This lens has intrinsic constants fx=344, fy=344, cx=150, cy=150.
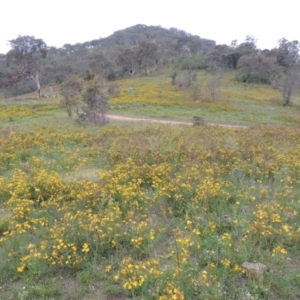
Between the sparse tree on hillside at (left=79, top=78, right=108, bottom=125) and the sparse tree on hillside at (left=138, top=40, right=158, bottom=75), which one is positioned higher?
the sparse tree on hillside at (left=138, top=40, right=158, bottom=75)

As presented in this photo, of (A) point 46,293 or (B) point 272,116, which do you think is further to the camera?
(B) point 272,116

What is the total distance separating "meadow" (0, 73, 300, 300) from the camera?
11.8ft

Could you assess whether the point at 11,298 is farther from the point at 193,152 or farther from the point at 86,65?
the point at 86,65

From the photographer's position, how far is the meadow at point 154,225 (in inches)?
141

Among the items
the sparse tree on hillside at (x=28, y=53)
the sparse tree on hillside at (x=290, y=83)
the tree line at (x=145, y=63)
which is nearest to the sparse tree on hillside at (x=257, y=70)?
the tree line at (x=145, y=63)

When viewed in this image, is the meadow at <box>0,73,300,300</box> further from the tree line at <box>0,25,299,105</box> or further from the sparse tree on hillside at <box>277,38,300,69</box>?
the sparse tree on hillside at <box>277,38,300,69</box>

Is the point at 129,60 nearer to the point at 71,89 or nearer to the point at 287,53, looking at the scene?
the point at 287,53

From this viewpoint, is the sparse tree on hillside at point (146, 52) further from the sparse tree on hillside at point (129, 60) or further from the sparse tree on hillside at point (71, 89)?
the sparse tree on hillside at point (71, 89)

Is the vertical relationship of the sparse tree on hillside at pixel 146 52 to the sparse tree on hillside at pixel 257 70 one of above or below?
above

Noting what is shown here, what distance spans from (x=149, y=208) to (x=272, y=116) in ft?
66.8

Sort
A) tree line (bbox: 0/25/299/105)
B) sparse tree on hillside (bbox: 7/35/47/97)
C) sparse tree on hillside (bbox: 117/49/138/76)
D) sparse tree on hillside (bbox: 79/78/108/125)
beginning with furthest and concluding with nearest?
sparse tree on hillside (bbox: 117/49/138/76), tree line (bbox: 0/25/299/105), sparse tree on hillside (bbox: 7/35/47/97), sparse tree on hillside (bbox: 79/78/108/125)

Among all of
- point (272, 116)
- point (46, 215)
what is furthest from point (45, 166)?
point (272, 116)

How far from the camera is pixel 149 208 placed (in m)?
5.21

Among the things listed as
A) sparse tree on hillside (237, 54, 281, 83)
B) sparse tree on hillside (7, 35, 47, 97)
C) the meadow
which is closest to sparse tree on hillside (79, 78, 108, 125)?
the meadow
